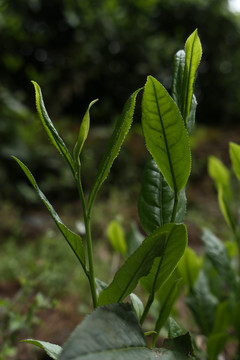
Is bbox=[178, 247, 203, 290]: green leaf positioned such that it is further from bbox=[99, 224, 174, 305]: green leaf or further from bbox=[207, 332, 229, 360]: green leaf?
bbox=[99, 224, 174, 305]: green leaf

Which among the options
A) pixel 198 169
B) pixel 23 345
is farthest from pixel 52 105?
pixel 23 345

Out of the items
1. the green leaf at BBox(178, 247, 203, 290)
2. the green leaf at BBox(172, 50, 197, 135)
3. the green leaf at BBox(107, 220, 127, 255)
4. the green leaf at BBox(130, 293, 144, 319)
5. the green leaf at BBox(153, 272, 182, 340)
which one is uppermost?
the green leaf at BBox(172, 50, 197, 135)

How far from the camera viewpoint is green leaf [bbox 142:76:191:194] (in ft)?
1.84

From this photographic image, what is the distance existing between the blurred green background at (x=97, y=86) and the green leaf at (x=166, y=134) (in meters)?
2.70

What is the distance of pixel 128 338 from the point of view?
1.56ft

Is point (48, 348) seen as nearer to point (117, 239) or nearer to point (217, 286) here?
point (117, 239)

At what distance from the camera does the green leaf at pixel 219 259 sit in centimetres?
103

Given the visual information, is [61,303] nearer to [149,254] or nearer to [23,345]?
[23,345]

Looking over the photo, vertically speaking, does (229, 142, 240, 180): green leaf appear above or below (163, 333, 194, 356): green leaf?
above

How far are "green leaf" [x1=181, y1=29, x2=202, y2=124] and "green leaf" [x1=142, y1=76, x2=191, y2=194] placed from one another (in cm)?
7

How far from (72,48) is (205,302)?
491 centimetres

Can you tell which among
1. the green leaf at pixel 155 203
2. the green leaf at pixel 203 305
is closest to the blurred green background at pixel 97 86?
the green leaf at pixel 203 305

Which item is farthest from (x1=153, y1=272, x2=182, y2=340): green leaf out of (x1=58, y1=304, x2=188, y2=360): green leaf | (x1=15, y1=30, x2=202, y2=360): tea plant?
(x1=58, y1=304, x2=188, y2=360): green leaf

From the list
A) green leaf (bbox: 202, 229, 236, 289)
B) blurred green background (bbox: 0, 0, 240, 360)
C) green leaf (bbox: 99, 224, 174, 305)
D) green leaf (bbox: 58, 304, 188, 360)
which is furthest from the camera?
blurred green background (bbox: 0, 0, 240, 360)
